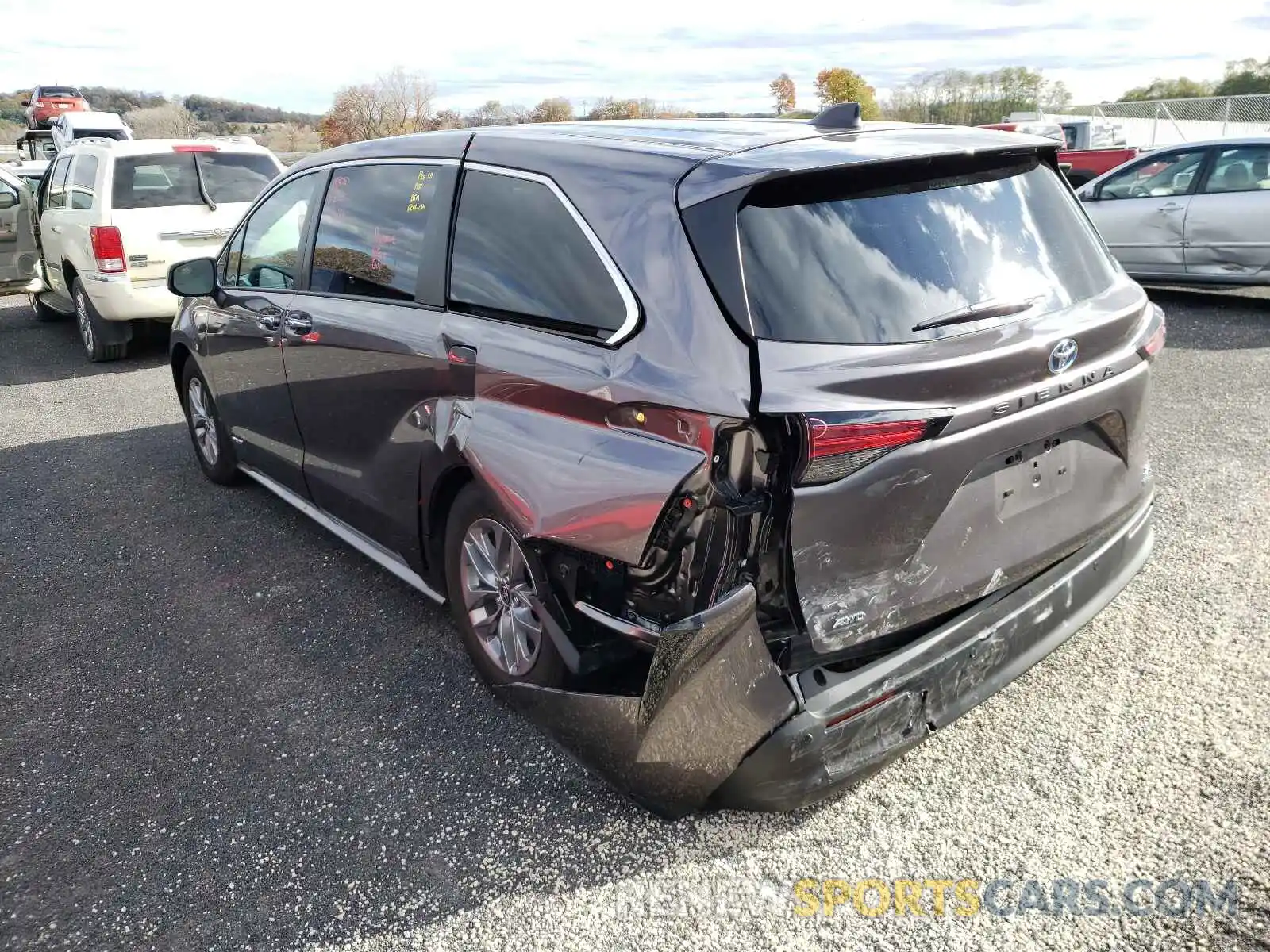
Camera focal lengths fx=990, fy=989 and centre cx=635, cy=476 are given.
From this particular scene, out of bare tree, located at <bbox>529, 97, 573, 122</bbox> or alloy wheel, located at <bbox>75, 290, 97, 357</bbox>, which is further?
bare tree, located at <bbox>529, 97, 573, 122</bbox>

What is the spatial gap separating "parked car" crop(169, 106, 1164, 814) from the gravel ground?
27 cm

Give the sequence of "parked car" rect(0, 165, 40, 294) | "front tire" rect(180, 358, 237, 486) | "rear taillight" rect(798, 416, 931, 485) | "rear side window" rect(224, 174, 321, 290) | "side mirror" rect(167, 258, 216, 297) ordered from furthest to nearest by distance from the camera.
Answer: "parked car" rect(0, 165, 40, 294)
"front tire" rect(180, 358, 237, 486)
"side mirror" rect(167, 258, 216, 297)
"rear side window" rect(224, 174, 321, 290)
"rear taillight" rect(798, 416, 931, 485)

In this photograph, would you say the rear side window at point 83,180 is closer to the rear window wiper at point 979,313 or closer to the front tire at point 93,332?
the front tire at point 93,332

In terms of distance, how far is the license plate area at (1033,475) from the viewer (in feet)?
8.25

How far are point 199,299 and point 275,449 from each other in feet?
3.98

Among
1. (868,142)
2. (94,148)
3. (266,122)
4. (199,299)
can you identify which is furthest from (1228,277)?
(266,122)

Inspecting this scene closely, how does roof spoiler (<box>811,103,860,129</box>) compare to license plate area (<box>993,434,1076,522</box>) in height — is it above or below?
above

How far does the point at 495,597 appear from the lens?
125 inches

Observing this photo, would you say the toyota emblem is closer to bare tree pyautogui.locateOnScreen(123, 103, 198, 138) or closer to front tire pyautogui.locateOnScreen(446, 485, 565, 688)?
front tire pyautogui.locateOnScreen(446, 485, 565, 688)

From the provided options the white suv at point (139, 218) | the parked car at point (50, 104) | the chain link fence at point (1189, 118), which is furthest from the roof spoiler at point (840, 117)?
the parked car at point (50, 104)

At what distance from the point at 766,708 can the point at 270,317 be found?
302 cm

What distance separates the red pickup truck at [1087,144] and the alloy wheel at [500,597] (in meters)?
11.8

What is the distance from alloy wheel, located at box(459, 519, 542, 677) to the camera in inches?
119

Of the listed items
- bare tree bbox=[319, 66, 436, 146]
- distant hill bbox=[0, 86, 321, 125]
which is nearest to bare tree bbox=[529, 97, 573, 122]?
bare tree bbox=[319, 66, 436, 146]
